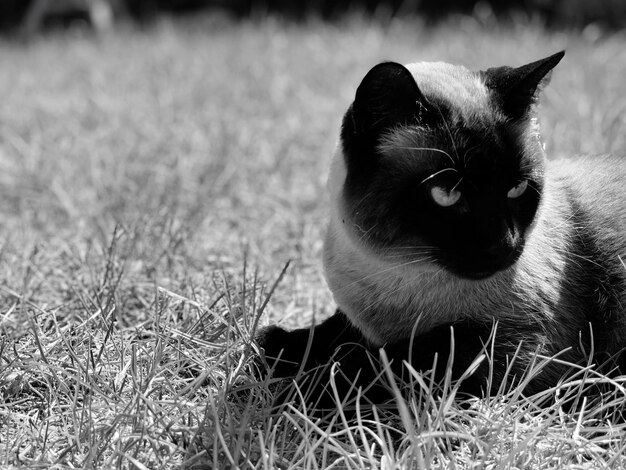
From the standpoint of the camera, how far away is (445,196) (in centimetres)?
160

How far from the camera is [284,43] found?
5.20 meters

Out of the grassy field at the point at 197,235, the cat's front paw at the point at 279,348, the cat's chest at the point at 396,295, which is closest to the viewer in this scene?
A: the grassy field at the point at 197,235

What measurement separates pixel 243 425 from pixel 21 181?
2.13 m

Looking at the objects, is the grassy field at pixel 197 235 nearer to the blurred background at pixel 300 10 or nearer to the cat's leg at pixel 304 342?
the cat's leg at pixel 304 342

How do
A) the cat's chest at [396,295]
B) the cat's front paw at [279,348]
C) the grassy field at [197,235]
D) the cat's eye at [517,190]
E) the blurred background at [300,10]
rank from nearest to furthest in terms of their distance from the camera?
the grassy field at [197,235]
the cat's eye at [517,190]
the cat's chest at [396,295]
the cat's front paw at [279,348]
the blurred background at [300,10]

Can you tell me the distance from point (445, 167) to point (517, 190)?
176 mm

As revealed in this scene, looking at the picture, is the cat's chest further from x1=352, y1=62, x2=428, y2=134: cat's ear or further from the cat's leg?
x1=352, y1=62, x2=428, y2=134: cat's ear

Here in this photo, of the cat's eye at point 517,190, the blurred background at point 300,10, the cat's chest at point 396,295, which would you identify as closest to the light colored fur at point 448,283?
the cat's chest at point 396,295

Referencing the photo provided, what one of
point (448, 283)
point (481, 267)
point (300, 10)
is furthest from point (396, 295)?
point (300, 10)

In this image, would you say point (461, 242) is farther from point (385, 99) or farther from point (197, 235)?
point (197, 235)

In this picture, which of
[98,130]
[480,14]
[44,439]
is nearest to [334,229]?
[44,439]

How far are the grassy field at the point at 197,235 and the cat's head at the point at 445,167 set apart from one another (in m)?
0.33

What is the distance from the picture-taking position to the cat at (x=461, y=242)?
1610mm

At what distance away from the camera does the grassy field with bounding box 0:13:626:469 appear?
1.52m
